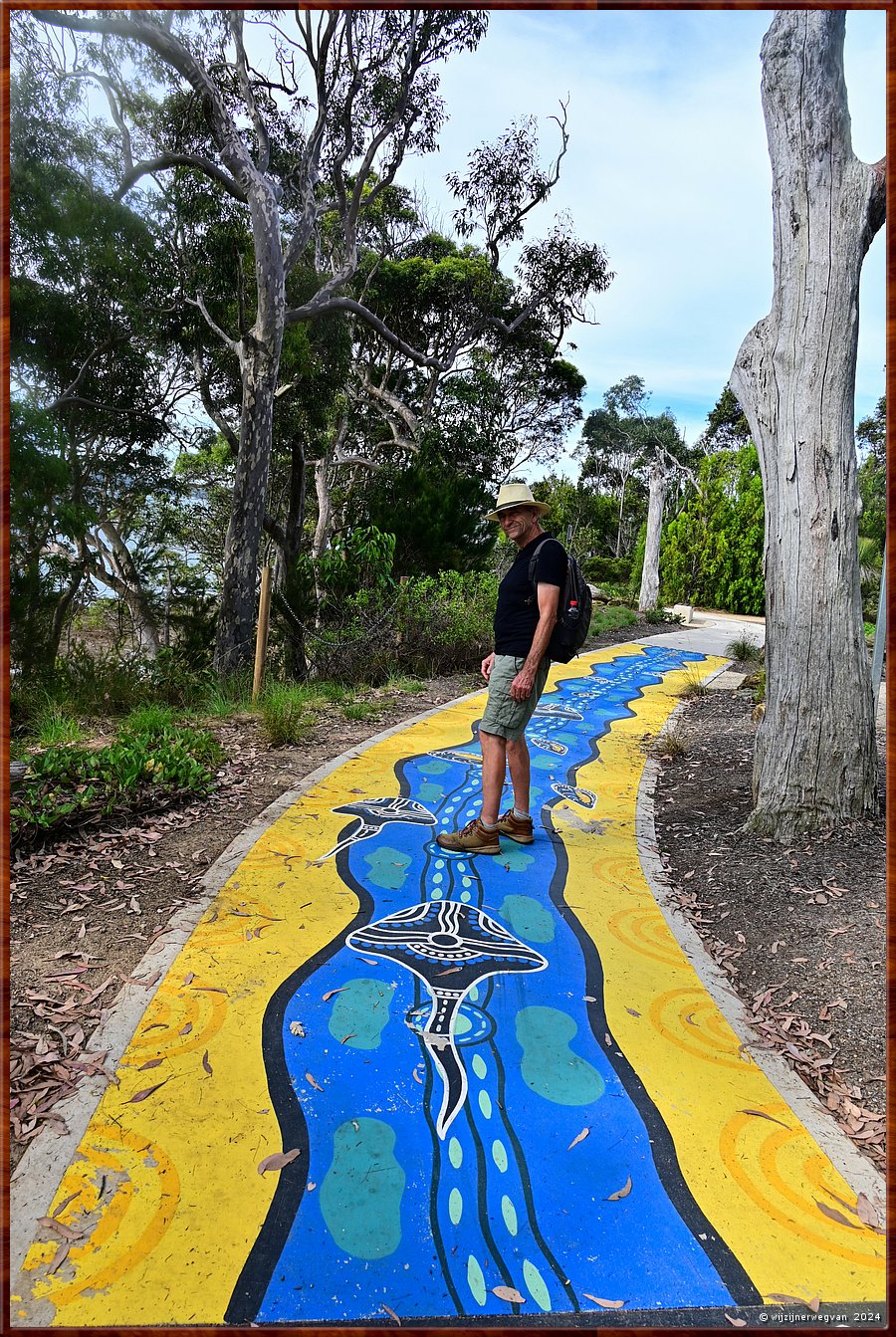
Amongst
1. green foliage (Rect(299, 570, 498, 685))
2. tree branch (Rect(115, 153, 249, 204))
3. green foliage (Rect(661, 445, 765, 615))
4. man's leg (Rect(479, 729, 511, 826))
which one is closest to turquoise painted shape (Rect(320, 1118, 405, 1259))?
man's leg (Rect(479, 729, 511, 826))

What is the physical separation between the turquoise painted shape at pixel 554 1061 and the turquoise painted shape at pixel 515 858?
113 centimetres

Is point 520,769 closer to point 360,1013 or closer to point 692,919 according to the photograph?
point 692,919

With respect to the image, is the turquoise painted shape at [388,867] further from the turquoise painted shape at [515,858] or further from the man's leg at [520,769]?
the man's leg at [520,769]

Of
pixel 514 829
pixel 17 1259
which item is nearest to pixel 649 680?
pixel 514 829

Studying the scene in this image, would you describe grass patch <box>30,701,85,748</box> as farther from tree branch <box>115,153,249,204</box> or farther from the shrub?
the shrub

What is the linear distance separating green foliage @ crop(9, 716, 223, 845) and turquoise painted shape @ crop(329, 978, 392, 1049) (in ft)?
5.61

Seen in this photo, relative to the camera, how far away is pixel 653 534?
54.8 ft

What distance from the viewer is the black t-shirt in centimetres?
349

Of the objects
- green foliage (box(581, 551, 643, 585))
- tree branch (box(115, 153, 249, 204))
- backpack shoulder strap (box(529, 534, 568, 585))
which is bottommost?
backpack shoulder strap (box(529, 534, 568, 585))

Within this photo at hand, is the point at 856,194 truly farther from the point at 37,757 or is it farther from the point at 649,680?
the point at 649,680

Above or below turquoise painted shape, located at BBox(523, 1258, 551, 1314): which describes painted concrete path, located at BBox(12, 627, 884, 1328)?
above

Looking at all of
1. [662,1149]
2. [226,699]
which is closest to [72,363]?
[226,699]

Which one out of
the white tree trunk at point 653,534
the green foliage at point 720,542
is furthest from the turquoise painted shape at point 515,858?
the green foliage at point 720,542

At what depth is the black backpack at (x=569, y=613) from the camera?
11.4ft
